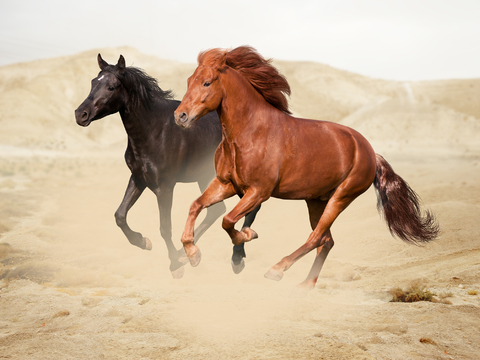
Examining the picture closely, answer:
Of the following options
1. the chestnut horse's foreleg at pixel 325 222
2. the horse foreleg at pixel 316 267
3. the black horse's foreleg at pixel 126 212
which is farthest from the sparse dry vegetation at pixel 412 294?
the black horse's foreleg at pixel 126 212

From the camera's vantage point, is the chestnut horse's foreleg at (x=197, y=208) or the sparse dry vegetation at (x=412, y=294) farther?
the sparse dry vegetation at (x=412, y=294)

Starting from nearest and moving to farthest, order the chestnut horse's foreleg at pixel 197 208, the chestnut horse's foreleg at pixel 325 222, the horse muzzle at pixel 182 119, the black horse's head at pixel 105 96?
1. the horse muzzle at pixel 182 119
2. the chestnut horse's foreleg at pixel 197 208
3. the chestnut horse's foreleg at pixel 325 222
4. the black horse's head at pixel 105 96

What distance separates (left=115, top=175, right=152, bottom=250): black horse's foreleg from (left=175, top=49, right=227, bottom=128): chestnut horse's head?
7.56 ft

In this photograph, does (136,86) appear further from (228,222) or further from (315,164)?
(315,164)

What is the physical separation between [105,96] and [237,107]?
84.1 inches

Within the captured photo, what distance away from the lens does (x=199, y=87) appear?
4.39 m

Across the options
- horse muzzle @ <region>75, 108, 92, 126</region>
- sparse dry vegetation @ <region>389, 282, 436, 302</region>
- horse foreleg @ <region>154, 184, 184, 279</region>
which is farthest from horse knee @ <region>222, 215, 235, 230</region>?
sparse dry vegetation @ <region>389, 282, 436, 302</region>

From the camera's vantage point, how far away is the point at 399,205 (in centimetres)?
606

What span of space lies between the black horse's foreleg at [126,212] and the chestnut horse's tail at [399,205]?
3.27 metres

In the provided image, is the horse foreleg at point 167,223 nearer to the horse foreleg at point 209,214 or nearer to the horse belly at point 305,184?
the horse foreleg at point 209,214

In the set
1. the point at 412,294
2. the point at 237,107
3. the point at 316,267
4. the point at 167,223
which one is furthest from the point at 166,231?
the point at 412,294

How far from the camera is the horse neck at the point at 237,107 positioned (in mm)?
4574

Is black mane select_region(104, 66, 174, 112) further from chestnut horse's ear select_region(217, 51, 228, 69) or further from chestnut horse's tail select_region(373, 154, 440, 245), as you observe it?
chestnut horse's tail select_region(373, 154, 440, 245)

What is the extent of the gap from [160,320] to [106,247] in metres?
5.27
